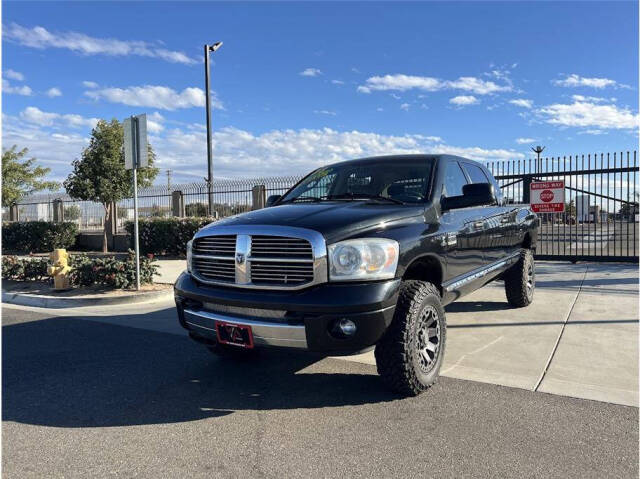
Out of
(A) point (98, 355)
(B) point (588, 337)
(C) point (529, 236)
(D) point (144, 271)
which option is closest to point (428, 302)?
(B) point (588, 337)

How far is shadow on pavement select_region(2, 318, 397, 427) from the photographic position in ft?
11.7

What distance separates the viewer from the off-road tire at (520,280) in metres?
6.36

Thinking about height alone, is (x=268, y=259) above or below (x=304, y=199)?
below

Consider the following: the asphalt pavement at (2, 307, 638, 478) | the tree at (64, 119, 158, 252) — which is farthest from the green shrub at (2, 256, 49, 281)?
the tree at (64, 119, 158, 252)

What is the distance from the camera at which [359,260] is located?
3.31m

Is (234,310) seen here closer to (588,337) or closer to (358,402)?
(358,402)

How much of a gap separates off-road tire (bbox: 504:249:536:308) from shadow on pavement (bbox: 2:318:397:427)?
3.09 meters

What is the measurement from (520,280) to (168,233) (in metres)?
10.7

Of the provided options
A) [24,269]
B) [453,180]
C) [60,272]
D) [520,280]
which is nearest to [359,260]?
[453,180]

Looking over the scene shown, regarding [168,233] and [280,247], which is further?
[168,233]

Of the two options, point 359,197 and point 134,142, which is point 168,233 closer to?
point 134,142

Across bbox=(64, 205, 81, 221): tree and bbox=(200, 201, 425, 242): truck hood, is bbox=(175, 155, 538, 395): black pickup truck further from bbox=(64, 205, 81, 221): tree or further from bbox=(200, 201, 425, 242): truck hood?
bbox=(64, 205, 81, 221): tree

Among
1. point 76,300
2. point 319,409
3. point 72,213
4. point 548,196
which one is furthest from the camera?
point 72,213

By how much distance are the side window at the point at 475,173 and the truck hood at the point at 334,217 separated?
164 cm
